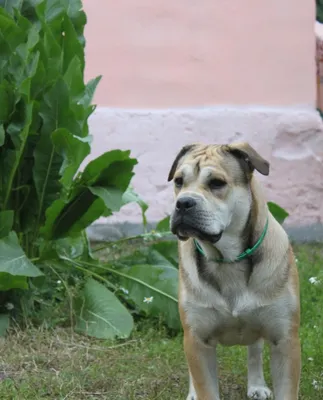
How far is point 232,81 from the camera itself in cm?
905

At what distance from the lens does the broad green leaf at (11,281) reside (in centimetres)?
605

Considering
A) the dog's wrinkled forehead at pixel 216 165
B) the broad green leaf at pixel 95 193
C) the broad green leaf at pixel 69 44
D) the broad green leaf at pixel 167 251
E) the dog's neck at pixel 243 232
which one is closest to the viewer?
the dog's wrinkled forehead at pixel 216 165

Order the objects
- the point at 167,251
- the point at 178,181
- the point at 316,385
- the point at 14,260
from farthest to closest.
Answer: the point at 167,251 → the point at 14,260 → the point at 316,385 → the point at 178,181

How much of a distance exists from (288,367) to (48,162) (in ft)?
7.64

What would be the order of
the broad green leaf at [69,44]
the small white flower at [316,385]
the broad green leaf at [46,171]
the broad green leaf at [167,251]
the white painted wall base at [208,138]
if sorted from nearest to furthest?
the small white flower at [316,385]
the broad green leaf at [46,171]
the broad green leaf at [69,44]
the broad green leaf at [167,251]
the white painted wall base at [208,138]

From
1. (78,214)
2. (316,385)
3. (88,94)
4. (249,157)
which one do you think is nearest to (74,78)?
(88,94)

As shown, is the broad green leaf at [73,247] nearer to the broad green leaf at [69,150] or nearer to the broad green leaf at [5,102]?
the broad green leaf at [69,150]

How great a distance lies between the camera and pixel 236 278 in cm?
483

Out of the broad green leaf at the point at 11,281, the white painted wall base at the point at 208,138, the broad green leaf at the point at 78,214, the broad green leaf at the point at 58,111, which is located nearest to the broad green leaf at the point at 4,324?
the broad green leaf at the point at 11,281

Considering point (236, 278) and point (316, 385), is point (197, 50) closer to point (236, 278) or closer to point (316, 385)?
point (316, 385)

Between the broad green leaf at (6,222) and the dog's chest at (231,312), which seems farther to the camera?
the broad green leaf at (6,222)

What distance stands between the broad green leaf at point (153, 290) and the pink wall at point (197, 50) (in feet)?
8.34

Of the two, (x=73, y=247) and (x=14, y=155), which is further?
(x=73, y=247)

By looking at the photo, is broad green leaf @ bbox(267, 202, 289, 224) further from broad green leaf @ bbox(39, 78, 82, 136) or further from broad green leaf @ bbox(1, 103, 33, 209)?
broad green leaf @ bbox(1, 103, 33, 209)
